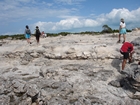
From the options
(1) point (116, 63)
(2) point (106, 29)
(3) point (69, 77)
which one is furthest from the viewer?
(2) point (106, 29)

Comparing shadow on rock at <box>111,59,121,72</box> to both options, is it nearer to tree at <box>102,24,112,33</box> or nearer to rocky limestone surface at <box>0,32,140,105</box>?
rocky limestone surface at <box>0,32,140,105</box>

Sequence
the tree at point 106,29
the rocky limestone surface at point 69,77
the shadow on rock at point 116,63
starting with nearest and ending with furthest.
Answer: the rocky limestone surface at point 69,77
the shadow on rock at point 116,63
the tree at point 106,29

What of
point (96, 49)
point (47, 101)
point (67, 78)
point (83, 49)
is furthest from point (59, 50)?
point (47, 101)

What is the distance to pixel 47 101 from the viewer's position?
22.6ft

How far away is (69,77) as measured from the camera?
8.44m

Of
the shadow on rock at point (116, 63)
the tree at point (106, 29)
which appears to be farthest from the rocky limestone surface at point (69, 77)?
the tree at point (106, 29)

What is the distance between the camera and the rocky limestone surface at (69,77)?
687 centimetres

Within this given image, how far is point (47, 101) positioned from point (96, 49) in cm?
500

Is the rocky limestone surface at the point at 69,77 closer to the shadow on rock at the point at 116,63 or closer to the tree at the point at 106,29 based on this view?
the shadow on rock at the point at 116,63

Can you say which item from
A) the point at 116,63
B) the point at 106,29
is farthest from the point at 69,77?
the point at 106,29

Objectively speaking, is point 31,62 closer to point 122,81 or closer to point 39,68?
point 39,68

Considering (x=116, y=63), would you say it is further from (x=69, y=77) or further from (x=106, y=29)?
(x=106, y=29)

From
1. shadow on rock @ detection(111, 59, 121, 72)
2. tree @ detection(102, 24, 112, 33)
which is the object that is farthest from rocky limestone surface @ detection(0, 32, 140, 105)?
tree @ detection(102, 24, 112, 33)

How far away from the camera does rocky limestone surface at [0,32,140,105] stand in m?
6.87
